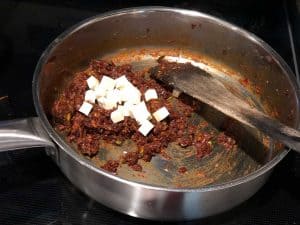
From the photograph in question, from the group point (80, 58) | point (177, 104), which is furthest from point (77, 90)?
point (177, 104)

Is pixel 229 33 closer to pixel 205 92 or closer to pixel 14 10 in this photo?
pixel 205 92

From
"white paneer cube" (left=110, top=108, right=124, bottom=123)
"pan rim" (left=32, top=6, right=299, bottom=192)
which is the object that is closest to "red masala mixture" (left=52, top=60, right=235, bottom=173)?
"white paneer cube" (left=110, top=108, right=124, bottom=123)

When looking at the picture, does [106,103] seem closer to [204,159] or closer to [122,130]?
[122,130]

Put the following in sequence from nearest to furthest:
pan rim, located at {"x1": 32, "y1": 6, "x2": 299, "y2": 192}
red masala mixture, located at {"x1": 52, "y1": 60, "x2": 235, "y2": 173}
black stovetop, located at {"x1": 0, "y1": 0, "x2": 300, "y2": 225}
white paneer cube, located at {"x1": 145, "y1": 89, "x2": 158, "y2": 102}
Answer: pan rim, located at {"x1": 32, "y1": 6, "x2": 299, "y2": 192} → black stovetop, located at {"x1": 0, "y1": 0, "x2": 300, "y2": 225} → red masala mixture, located at {"x1": 52, "y1": 60, "x2": 235, "y2": 173} → white paneer cube, located at {"x1": 145, "y1": 89, "x2": 158, "y2": 102}

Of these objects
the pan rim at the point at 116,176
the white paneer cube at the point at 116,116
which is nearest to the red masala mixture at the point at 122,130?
the white paneer cube at the point at 116,116

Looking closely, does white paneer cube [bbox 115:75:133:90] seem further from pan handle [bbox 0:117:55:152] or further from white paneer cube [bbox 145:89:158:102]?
pan handle [bbox 0:117:55:152]

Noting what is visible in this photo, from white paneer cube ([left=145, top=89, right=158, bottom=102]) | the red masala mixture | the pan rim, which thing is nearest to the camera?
the pan rim

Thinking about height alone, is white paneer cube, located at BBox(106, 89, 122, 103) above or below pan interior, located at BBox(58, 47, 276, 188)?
above

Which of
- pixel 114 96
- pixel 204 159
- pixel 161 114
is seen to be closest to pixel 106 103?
pixel 114 96
